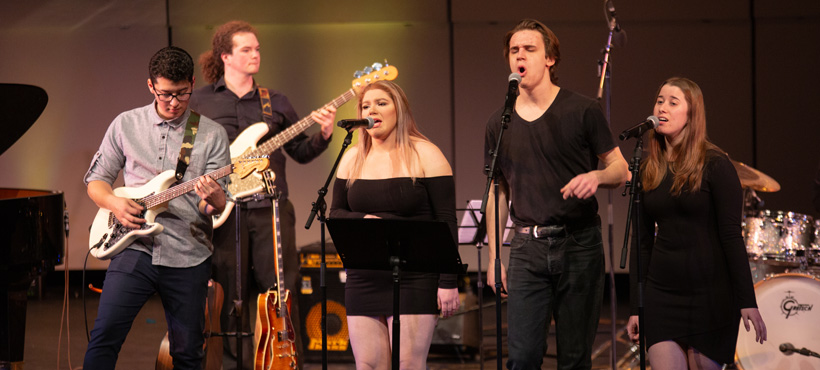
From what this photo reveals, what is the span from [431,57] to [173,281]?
5247mm

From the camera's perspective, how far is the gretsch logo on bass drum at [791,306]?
17.5ft

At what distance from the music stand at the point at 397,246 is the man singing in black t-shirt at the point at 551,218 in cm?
39

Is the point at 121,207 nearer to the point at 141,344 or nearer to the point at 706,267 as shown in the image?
the point at 706,267

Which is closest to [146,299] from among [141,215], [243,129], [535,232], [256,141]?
[141,215]

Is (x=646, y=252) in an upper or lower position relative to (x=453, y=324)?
upper

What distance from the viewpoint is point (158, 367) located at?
479 cm

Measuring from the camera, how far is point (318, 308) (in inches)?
238

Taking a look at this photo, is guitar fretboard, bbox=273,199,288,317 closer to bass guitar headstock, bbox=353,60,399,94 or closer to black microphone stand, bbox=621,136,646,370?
bass guitar headstock, bbox=353,60,399,94

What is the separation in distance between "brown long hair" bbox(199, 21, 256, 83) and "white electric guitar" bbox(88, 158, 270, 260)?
1.82 meters

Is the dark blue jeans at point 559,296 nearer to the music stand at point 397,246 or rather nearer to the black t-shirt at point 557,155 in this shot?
the black t-shirt at point 557,155

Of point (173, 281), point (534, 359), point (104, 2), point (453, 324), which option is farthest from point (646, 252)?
point (104, 2)

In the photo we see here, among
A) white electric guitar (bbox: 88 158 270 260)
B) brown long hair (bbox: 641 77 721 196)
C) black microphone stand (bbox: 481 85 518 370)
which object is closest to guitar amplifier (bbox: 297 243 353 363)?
white electric guitar (bbox: 88 158 270 260)

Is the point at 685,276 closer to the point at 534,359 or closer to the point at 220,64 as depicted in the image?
the point at 534,359

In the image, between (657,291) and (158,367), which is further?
(158,367)
